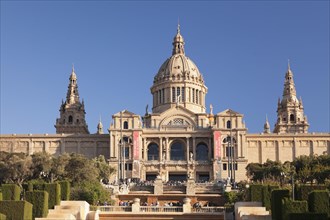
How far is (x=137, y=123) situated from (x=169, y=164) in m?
8.47

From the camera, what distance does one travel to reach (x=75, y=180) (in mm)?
68375

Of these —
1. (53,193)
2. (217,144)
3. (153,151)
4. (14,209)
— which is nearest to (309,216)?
(14,209)

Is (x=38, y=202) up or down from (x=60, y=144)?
down

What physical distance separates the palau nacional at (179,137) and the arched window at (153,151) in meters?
0.16

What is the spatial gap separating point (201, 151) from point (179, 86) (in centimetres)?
1628

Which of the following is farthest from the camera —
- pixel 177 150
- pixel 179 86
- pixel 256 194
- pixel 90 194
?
pixel 179 86

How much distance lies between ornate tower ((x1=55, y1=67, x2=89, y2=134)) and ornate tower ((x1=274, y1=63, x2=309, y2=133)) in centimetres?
3468

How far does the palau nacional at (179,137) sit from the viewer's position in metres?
99.0

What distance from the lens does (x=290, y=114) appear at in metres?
115

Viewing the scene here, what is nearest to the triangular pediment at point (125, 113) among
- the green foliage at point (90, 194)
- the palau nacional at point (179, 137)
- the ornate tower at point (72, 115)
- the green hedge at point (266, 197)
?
the palau nacional at point (179, 137)

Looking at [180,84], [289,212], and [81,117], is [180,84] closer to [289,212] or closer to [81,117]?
[81,117]

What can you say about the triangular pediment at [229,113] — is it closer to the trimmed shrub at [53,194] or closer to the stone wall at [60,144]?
the stone wall at [60,144]

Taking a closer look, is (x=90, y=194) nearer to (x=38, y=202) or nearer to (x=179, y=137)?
(x=38, y=202)

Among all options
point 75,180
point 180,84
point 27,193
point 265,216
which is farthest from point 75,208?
point 180,84
